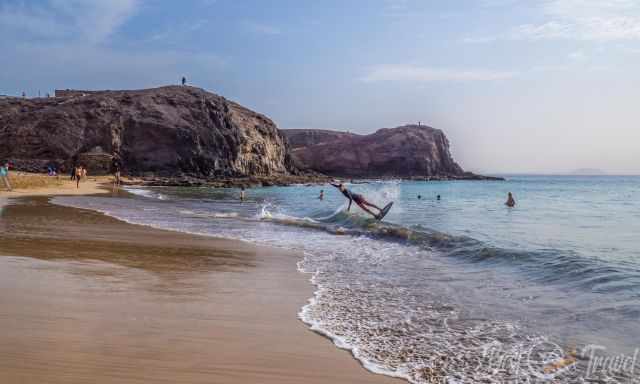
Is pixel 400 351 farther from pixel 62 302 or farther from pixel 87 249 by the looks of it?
pixel 87 249

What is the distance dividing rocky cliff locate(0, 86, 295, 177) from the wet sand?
57996 millimetres

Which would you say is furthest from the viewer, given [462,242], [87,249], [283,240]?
[283,240]

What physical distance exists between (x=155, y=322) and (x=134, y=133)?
215ft

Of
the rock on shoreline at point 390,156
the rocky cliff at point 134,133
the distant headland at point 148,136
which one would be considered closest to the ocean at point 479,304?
the distant headland at point 148,136

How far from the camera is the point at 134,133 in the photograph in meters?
65.4

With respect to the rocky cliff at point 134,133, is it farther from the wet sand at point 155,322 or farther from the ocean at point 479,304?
the wet sand at point 155,322

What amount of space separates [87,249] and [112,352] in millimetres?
6061

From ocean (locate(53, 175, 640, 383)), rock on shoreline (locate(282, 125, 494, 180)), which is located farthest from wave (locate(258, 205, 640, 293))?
rock on shoreline (locate(282, 125, 494, 180))

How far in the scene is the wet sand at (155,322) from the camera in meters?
3.43

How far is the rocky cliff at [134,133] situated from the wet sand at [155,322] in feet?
190

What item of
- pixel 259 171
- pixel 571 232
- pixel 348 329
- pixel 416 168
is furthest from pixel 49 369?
pixel 416 168

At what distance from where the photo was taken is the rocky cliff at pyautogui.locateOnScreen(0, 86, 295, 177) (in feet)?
200

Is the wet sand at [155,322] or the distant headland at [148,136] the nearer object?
the wet sand at [155,322]

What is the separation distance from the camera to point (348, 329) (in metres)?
4.81
